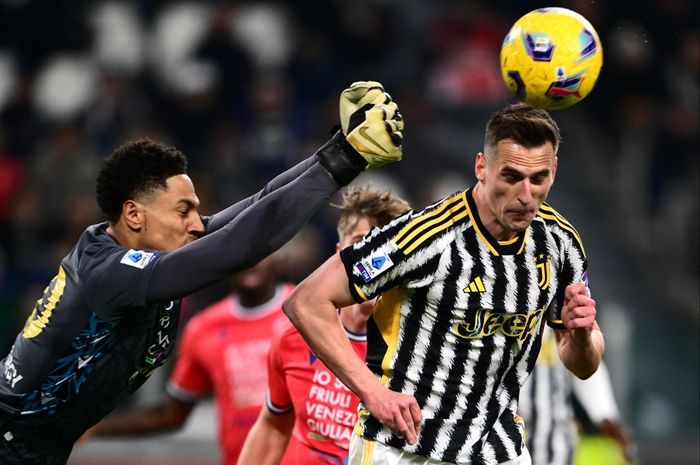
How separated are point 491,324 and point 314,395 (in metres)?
1.14

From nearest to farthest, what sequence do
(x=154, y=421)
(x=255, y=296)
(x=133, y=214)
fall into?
(x=133, y=214)
(x=154, y=421)
(x=255, y=296)

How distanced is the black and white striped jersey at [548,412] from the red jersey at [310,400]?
1713 millimetres

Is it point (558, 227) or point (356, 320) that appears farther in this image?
point (356, 320)

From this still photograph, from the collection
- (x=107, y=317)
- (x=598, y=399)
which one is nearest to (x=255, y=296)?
(x=598, y=399)

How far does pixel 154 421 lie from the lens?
6.68 m

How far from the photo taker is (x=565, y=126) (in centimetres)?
1150

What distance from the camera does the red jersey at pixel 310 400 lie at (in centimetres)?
483

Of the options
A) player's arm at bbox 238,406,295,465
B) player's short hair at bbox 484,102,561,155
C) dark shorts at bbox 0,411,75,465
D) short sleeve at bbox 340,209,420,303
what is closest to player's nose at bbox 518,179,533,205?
player's short hair at bbox 484,102,561,155

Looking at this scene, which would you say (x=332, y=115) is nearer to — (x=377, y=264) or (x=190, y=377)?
(x=190, y=377)

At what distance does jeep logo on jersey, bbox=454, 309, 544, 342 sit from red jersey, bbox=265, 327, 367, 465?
88cm

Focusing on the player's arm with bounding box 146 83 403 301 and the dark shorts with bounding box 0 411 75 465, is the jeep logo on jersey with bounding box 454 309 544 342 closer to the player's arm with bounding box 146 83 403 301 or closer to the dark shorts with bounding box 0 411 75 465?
the player's arm with bounding box 146 83 403 301

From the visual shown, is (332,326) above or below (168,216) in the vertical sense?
below

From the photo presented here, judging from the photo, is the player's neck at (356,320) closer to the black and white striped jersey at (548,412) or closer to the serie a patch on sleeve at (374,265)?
the serie a patch on sleeve at (374,265)

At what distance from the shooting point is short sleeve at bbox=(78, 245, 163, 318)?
3990 mm
